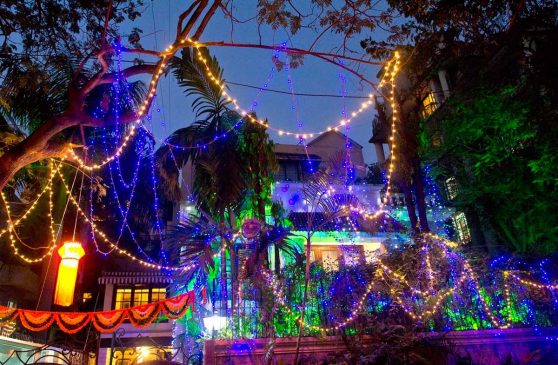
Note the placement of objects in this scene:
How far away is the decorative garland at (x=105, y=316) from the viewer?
8.99m

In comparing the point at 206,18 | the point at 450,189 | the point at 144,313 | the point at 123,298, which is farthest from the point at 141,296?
the point at 206,18

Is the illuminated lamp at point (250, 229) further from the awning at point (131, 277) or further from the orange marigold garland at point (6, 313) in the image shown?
the awning at point (131, 277)

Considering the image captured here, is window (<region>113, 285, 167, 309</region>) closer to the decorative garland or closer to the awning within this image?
the awning

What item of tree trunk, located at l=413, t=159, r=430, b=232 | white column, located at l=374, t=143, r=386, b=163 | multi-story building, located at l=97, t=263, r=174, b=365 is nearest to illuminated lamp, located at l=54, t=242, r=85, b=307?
multi-story building, located at l=97, t=263, r=174, b=365

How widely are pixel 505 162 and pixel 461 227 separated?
6.30m

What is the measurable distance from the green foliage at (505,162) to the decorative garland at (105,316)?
921 cm

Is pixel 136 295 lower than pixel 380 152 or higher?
lower

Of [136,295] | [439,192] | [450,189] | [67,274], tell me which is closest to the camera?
[67,274]

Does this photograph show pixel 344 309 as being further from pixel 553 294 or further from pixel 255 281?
pixel 553 294

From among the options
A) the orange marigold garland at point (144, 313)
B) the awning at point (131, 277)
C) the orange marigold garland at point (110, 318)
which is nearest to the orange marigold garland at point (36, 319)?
the orange marigold garland at point (110, 318)

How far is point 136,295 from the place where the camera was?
19.1m

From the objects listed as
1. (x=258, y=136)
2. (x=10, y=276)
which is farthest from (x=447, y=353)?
(x=10, y=276)

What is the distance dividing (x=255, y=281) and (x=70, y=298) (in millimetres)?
3603

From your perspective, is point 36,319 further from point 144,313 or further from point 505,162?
point 505,162
